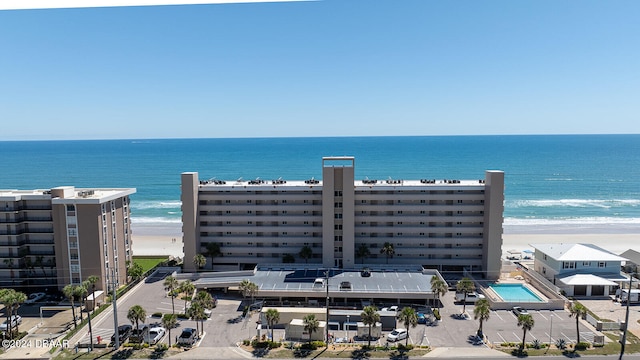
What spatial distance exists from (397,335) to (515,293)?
22.0 meters

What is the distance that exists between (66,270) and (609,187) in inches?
6483

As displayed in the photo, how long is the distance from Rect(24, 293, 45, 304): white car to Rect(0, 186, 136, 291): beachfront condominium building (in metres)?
1.80

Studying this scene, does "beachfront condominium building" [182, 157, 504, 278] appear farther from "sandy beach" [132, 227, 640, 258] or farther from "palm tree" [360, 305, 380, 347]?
"palm tree" [360, 305, 380, 347]

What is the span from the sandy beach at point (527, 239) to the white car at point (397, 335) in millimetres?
39634

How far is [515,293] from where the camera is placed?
53.7 meters

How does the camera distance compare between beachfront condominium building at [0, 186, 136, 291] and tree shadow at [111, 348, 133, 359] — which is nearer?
tree shadow at [111, 348, 133, 359]

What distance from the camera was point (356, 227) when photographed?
63031mm

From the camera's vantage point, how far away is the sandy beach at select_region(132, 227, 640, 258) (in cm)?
7954

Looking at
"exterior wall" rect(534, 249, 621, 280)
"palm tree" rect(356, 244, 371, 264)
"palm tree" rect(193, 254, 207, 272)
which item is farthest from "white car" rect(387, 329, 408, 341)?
"palm tree" rect(193, 254, 207, 272)

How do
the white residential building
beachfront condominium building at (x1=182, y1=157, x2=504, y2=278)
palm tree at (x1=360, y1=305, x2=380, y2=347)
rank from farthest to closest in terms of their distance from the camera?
beachfront condominium building at (x1=182, y1=157, x2=504, y2=278), the white residential building, palm tree at (x1=360, y1=305, x2=380, y2=347)

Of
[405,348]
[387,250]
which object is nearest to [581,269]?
[387,250]

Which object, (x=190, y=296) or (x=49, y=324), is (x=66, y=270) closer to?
(x=49, y=324)

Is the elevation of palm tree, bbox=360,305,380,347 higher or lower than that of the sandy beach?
higher

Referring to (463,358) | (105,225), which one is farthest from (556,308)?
(105,225)
